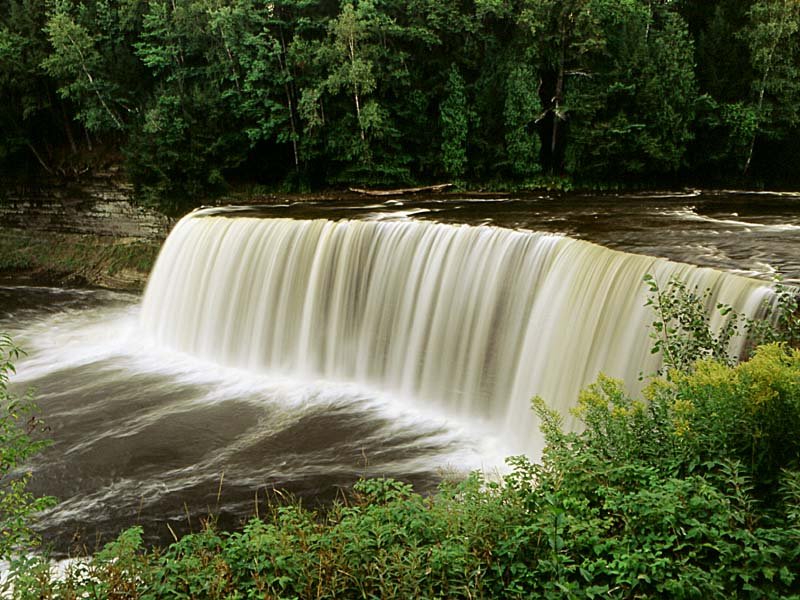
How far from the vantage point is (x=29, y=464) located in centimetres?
952

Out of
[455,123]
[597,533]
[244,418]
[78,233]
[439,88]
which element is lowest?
[244,418]

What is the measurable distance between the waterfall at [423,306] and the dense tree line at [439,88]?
6317mm

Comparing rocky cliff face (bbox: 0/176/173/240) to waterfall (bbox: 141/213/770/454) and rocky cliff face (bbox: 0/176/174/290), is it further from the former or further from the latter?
waterfall (bbox: 141/213/770/454)

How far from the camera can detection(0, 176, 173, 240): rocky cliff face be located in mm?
21938

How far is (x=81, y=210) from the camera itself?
23.3m

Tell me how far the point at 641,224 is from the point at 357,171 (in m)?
10.5

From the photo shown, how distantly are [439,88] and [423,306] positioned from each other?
1188 centimetres

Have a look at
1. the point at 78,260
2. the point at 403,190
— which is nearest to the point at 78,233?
the point at 78,260

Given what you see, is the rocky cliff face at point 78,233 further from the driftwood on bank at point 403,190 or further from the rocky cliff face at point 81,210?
the driftwood on bank at point 403,190

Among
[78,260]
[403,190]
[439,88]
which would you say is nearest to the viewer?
[403,190]

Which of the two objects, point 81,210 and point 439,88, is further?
point 81,210

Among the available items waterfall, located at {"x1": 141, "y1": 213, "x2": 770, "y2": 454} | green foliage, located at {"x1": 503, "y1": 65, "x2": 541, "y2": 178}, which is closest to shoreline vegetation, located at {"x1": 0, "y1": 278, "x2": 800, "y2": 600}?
waterfall, located at {"x1": 141, "y1": 213, "x2": 770, "y2": 454}

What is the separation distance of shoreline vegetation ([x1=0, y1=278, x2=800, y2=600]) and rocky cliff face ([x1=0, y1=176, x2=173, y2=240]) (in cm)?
1797

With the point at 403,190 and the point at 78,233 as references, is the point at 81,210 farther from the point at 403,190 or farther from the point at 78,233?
the point at 403,190
